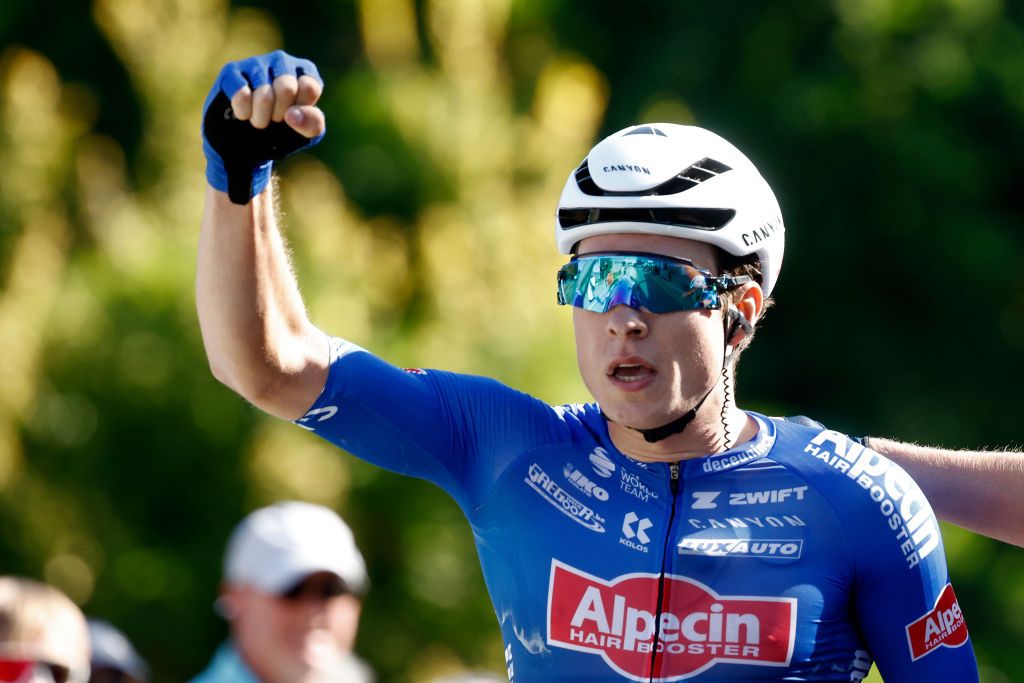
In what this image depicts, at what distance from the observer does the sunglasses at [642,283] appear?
10.9 ft

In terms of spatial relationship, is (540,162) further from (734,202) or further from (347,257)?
(734,202)

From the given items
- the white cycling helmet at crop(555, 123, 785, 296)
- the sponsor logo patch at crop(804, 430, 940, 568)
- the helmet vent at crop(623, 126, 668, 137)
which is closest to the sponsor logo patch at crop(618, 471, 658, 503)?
the sponsor logo patch at crop(804, 430, 940, 568)

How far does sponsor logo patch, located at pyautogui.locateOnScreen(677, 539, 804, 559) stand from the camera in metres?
3.28

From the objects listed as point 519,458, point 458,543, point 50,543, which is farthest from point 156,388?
point 519,458

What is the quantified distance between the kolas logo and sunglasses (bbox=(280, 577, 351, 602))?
2.06 metres

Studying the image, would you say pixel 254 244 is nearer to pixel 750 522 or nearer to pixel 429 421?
pixel 429 421

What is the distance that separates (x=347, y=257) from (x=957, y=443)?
6977mm

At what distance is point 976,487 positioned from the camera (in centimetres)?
364

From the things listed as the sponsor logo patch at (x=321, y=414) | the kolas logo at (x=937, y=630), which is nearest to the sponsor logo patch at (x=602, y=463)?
the sponsor logo patch at (x=321, y=414)

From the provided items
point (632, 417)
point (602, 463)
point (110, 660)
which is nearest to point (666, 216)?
point (632, 417)

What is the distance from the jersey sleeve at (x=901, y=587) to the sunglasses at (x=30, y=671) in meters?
2.01

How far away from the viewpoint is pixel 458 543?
9.72 metres

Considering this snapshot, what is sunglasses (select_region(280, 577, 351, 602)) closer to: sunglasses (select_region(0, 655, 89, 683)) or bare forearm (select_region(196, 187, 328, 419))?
sunglasses (select_region(0, 655, 89, 683))

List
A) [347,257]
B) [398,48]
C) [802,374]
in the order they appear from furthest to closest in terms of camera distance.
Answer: [802,374] < [398,48] < [347,257]
